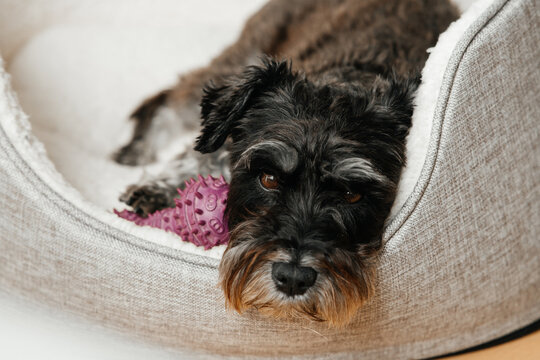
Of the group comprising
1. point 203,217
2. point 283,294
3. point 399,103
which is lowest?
point 203,217

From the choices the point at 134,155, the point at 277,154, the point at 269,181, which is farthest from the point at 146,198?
the point at 277,154

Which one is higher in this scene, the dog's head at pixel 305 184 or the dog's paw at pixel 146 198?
the dog's head at pixel 305 184

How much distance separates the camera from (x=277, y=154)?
194 cm

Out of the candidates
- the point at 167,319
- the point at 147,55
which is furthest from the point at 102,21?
the point at 167,319

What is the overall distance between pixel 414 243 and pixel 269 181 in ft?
1.98

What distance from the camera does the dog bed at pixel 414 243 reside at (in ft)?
6.31

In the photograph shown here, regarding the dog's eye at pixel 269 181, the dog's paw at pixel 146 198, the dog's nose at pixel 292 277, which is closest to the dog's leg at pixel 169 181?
the dog's paw at pixel 146 198

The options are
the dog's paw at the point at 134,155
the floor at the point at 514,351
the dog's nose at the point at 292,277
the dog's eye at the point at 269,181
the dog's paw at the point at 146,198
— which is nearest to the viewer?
the dog's nose at the point at 292,277

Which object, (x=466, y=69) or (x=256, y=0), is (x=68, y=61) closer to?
(x=256, y=0)

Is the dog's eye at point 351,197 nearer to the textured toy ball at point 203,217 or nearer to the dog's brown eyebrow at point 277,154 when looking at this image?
the dog's brown eyebrow at point 277,154

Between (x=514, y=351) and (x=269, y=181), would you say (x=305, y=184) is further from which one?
(x=514, y=351)

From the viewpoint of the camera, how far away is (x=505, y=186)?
1929 millimetres

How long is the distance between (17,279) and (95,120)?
1.66 meters

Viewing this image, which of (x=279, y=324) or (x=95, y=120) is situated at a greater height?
(x=279, y=324)
